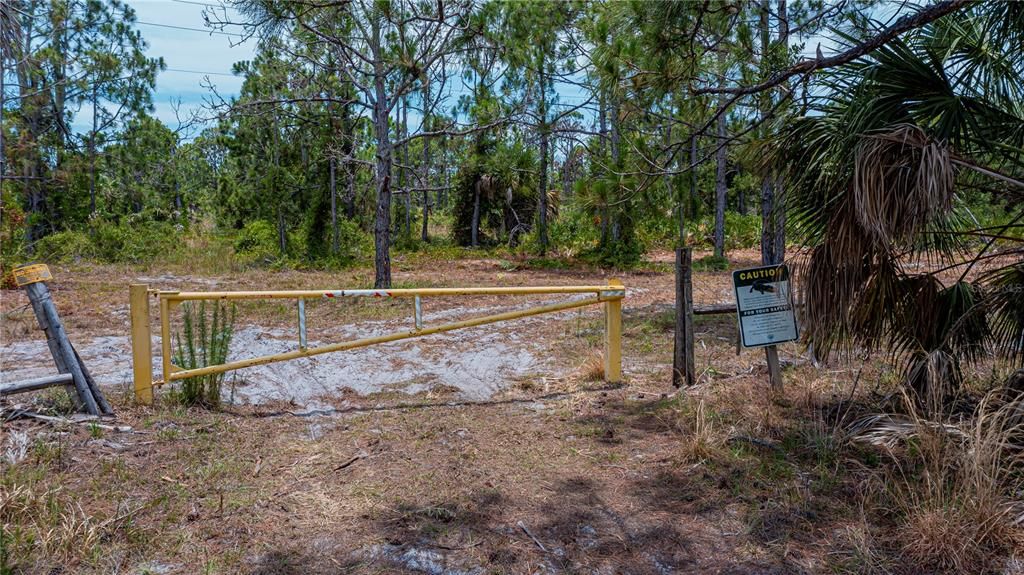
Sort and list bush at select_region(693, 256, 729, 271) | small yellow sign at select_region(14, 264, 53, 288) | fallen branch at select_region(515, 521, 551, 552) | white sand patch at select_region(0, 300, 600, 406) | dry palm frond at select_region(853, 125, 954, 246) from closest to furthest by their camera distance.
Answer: fallen branch at select_region(515, 521, 551, 552), dry palm frond at select_region(853, 125, 954, 246), small yellow sign at select_region(14, 264, 53, 288), white sand patch at select_region(0, 300, 600, 406), bush at select_region(693, 256, 729, 271)

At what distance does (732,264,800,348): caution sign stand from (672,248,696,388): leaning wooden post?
0.50m

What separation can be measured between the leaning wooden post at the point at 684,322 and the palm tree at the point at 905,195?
1010 millimetres

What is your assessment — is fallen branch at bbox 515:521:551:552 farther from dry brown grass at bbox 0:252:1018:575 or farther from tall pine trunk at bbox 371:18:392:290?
tall pine trunk at bbox 371:18:392:290

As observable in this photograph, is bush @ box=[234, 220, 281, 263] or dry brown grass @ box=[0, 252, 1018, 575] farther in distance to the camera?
bush @ box=[234, 220, 281, 263]

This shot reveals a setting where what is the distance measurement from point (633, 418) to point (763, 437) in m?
1.06

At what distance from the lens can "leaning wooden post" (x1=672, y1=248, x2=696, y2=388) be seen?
19.5ft

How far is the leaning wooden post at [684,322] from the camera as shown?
5.94m

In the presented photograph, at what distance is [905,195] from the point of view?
4039 millimetres

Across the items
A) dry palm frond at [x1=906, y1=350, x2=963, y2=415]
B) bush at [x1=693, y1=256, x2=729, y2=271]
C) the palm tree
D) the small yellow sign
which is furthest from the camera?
bush at [x1=693, y1=256, x2=729, y2=271]

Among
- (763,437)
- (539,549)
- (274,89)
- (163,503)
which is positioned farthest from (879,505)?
(274,89)

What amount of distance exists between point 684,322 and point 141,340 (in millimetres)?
4322

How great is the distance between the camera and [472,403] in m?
6.05

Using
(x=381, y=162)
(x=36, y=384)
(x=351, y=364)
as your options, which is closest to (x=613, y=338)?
(x=351, y=364)

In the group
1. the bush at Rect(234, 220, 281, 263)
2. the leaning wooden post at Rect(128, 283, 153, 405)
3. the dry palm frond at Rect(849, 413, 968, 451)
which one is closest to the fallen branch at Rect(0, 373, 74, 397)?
the leaning wooden post at Rect(128, 283, 153, 405)
